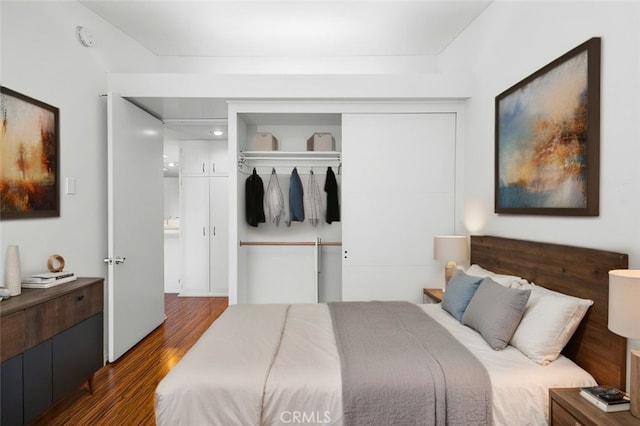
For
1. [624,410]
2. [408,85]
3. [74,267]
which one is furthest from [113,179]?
[624,410]

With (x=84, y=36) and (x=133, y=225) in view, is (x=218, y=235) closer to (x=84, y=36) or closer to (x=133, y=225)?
(x=133, y=225)

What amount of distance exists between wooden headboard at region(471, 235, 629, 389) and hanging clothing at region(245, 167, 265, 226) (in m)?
2.60

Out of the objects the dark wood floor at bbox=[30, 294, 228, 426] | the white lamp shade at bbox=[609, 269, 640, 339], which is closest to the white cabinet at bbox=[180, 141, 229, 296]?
the dark wood floor at bbox=[30, 294, 228, 426]

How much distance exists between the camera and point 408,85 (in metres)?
3.28

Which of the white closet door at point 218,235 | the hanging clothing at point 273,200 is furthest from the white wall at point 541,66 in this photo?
the white closet door at point 218,235

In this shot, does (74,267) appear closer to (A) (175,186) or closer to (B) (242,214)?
(B) (242,214)

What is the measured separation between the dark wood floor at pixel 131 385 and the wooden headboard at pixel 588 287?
2477mm

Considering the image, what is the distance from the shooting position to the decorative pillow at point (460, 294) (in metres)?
2.31

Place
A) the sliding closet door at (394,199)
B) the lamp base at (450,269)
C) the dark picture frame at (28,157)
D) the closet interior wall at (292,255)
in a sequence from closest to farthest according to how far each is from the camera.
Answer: the dark picture frame at (28,157) < the lamp base at (450,269) < the sliding closet door at (394,199) < the closet interior wall at (292,255)

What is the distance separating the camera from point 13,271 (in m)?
2.04

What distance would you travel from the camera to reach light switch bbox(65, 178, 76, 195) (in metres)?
2.69
